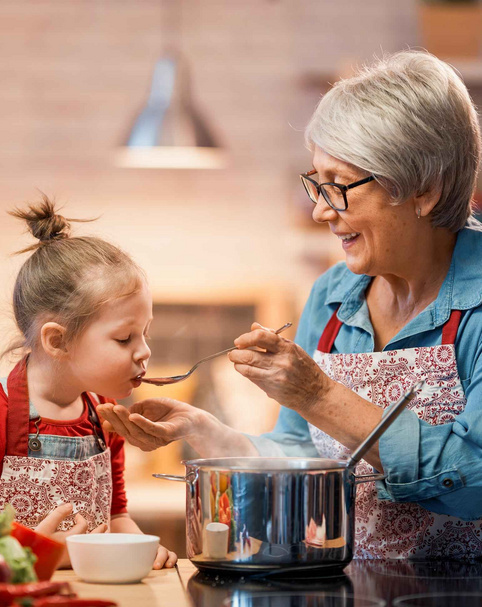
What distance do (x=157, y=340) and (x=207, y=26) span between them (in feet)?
4.69

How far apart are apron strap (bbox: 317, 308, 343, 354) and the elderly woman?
0.05 metres

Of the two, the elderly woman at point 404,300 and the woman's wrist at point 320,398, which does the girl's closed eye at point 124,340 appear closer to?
the elderly woman at point 404,300

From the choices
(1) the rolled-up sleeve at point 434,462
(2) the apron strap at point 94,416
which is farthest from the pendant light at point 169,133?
(1) the rolled-up sleeve at point 434,462

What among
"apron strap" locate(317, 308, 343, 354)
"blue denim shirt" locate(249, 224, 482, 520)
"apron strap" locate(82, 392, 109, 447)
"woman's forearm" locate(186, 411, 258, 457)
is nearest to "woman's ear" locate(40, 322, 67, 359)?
"apron strap" locate(82, 392, 109, 447)

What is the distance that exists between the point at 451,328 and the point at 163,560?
0.66 m

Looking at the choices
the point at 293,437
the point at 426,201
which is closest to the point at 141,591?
the point at 293,437

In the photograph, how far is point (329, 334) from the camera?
168 centimetres

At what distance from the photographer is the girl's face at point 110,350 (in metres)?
1.46

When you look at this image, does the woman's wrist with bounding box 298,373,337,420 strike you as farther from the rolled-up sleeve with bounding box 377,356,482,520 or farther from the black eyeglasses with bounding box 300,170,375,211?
the black eyeglasses with bounding box 300,170,375,211

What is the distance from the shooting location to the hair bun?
5.12 ft

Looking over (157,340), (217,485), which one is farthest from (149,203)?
(217,485)

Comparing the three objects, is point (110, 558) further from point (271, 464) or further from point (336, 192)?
point (336, 192)

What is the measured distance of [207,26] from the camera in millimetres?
3744

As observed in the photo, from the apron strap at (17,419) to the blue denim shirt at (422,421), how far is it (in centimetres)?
45
